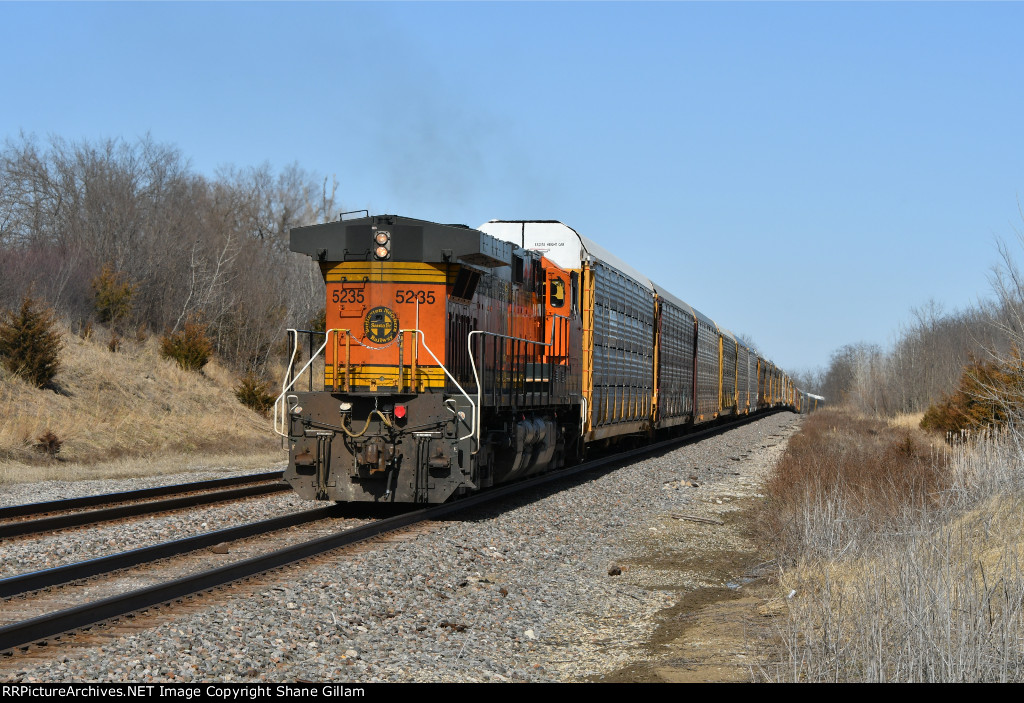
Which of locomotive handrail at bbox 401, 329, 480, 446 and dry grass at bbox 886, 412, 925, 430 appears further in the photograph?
dry grass at bbox 886, 412, 925, 430

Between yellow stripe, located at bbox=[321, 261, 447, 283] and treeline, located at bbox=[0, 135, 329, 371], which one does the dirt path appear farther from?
treeline, located at bbox=[0, 135, 329, 371]

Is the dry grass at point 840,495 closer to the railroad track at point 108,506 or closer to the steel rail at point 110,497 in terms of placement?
the steel rail at point 110,497

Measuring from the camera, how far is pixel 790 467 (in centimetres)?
1566

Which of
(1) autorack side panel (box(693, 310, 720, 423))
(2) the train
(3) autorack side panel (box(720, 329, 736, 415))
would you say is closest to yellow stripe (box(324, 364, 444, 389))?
(2) the train

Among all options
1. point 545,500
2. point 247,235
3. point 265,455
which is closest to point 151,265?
point 247,235

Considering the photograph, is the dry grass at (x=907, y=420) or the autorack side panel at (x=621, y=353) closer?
the autorack side panel at (x=621, y=353)

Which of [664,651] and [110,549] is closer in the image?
[664,651]

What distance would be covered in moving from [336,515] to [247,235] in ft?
128

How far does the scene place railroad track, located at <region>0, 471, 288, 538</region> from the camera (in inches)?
388

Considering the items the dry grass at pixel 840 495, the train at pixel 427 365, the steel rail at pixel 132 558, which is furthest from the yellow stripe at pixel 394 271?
the dry grass at pixel 840 495

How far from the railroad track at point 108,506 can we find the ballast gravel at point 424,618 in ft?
11.8

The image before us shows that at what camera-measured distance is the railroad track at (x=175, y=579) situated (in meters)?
5.59

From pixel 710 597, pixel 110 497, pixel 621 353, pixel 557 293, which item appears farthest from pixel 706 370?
pixel 710 597

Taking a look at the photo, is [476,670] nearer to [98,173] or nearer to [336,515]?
[336,515]
